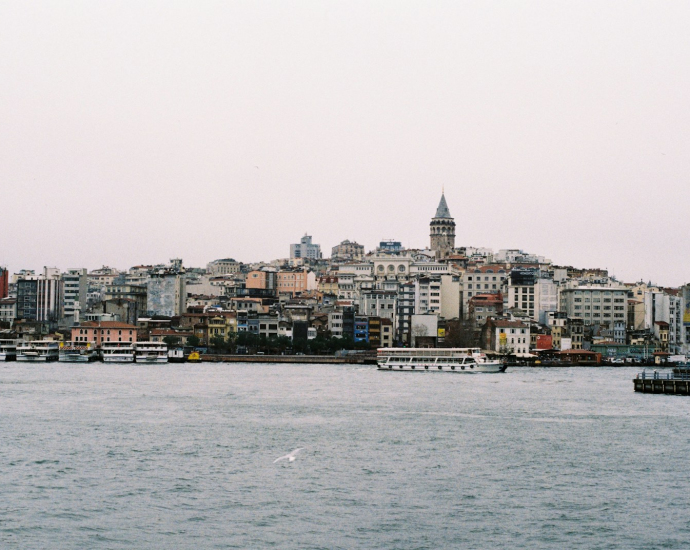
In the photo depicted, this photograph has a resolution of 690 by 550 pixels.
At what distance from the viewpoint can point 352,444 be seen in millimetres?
27453

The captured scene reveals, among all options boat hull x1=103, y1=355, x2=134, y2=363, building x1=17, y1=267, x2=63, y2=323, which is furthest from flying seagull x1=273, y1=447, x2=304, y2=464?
building x1=17, y1=267, x2=63, y2=323

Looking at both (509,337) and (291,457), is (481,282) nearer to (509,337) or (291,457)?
(509,337)

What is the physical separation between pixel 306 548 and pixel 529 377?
152 feet

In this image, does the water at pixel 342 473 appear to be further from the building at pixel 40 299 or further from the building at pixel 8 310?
the building at pixel 8 310

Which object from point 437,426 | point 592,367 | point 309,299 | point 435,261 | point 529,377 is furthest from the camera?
point 435,261

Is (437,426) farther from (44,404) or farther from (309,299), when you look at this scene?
(309,299)

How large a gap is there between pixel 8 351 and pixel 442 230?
256 ft

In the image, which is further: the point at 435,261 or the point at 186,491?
the point at 435,261

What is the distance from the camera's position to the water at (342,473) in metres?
18.2

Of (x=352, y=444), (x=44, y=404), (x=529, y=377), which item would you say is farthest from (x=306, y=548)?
(x=529, y=377)

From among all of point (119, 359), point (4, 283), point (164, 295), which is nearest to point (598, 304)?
point (164, 295)

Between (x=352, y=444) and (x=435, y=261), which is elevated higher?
(x=435, y=261)

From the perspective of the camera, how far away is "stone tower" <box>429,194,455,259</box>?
152 metres

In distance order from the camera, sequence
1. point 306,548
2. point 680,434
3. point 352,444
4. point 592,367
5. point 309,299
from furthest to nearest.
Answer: point 309,299 → point 592,367 → point 680,434 → point 352,444 → point 306,548
